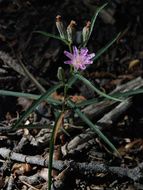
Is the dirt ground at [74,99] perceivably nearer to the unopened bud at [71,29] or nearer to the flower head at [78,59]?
the flower head at [78,59]

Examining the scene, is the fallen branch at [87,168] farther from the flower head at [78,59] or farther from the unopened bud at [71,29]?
the unopened bud at [71,29]

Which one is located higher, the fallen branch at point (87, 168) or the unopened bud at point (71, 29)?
the unopened bud at point (71, 29)

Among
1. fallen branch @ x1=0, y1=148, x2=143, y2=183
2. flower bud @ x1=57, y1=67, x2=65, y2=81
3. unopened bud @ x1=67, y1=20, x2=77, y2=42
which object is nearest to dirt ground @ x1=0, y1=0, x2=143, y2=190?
fallen branch @ x1=0, y1=148, x2=143, y2=183

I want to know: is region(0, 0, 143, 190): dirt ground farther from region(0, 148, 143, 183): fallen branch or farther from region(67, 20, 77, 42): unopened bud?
region(67, 20, 77, 42): unopened bud

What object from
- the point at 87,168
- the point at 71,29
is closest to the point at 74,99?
the point at 87,168

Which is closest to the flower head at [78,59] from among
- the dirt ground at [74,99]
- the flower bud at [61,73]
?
the flower bud at [61,73]

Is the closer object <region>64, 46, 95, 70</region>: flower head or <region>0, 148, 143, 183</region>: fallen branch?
<region>64, 46, 95, 70</region>: flower head

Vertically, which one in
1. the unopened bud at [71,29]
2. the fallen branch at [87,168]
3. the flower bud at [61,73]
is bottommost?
the fallen branch at [87,168]

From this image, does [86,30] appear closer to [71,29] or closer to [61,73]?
[71,29]

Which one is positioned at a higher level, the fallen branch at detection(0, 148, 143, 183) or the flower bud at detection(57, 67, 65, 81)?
the flower bud at detection(57, 67, 65, 81)

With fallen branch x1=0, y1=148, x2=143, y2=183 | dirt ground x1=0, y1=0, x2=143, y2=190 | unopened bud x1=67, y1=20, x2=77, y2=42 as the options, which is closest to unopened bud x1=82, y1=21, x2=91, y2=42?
unopened bud x1=67, y1=20, x2=77, y2=42

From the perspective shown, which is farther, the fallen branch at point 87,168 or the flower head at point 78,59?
the fallen branch at point 87,168

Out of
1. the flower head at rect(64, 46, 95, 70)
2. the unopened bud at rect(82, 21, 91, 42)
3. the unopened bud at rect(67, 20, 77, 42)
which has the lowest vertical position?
the flower head at rect(64, 46, 95, 70)
